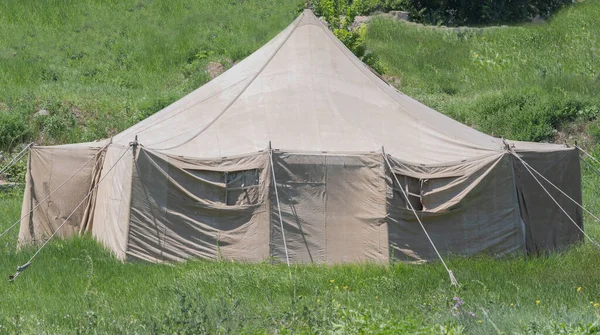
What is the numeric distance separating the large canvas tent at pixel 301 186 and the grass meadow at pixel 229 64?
48 centimetres

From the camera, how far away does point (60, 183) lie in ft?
48.1

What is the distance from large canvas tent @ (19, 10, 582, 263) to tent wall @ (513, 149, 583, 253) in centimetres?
2

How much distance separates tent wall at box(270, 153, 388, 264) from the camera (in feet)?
41.5

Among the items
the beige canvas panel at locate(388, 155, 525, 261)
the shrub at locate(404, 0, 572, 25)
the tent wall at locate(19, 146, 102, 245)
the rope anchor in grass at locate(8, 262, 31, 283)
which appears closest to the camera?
the rope anchor in grass at locate(8, 262, 31, 283)

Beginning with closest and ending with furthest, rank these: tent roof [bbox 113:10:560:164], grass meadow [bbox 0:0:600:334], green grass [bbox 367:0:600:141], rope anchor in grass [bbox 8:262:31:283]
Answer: grass meadow [bbox 0:0:600:334]
rope anchor in grass [bbox 8:262:31:283]
tent roof [bbox 113:10:560:164]
green grass [bbox 367:0:600:141]

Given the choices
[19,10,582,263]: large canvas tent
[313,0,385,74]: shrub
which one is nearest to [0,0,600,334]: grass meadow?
[19,10,582,263]: large canvas tent

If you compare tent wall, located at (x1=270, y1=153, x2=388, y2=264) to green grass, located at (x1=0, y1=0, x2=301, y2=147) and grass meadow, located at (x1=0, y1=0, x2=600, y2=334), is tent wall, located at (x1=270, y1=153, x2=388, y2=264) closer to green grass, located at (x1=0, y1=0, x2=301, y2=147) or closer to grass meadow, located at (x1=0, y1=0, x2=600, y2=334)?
grass meadow, located at (x1=0, y1=0, x2=600, y2=334)

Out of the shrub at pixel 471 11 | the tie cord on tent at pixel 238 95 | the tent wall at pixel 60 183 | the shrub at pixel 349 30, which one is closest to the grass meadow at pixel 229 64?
the tent wall at pixel 60 183

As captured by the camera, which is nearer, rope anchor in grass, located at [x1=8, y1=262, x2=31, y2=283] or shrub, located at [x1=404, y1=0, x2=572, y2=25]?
rope anchor in grass, located at [x1=8, y1=262, x2=31, y2=283]

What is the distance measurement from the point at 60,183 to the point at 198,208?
9.77 feet

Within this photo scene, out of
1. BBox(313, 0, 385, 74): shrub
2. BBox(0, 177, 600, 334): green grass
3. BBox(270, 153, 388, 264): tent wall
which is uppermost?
BBox(313, 0, 385, 74): shrub

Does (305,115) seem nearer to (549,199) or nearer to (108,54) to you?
(549,199)

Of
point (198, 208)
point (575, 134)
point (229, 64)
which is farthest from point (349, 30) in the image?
point (198, 208)

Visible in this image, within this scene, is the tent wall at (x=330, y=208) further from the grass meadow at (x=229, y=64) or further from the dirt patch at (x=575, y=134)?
the dirt patch at (x=575, y=134)
